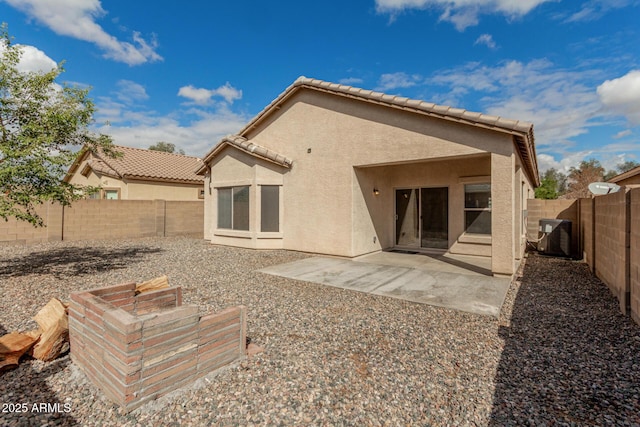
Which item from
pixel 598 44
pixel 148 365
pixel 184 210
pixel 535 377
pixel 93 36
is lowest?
pixel 535 377

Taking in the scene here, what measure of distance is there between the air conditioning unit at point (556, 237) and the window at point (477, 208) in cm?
317

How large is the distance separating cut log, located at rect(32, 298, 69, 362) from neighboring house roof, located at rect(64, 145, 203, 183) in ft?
56.2

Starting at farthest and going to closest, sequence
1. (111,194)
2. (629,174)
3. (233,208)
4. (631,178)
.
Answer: (111,194) → (631,178) → (629,174) → (233,208)

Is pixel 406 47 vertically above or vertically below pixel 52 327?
above

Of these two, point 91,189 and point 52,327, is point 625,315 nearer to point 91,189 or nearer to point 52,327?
point 52,327

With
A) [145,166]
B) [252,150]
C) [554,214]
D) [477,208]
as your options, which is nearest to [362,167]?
[477,208]

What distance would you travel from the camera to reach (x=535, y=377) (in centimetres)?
333

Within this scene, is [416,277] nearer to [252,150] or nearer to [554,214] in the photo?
[252,150]

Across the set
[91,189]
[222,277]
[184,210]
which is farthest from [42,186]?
[184,210]

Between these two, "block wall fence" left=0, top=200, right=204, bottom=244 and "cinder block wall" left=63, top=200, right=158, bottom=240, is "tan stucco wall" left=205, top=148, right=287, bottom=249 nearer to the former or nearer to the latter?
"block wall fence" left=0, top=200, right=204, bottom=244

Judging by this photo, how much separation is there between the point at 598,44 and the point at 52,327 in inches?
743

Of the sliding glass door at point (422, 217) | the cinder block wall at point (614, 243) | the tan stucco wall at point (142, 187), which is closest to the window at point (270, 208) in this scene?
the sliding glass door at point (422, 217)

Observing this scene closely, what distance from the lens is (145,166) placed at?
2098 cm

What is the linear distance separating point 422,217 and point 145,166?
19.1 m
